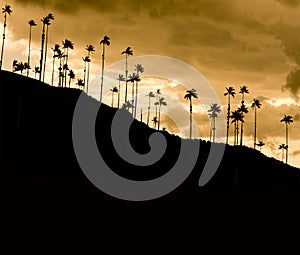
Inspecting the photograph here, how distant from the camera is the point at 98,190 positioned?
56.1 m

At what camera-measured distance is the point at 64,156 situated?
240 feet

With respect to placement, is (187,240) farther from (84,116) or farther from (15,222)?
(84,116)

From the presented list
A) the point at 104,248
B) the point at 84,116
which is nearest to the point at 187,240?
the point at 104,248

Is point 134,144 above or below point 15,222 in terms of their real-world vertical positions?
above

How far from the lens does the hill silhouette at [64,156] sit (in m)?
54.6

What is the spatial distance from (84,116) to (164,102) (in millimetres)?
71799

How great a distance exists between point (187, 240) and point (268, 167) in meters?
107

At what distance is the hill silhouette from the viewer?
179 ft

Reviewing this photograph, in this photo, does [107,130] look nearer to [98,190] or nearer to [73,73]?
[98,190]

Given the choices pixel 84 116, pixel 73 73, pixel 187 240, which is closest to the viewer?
pixel 187 240

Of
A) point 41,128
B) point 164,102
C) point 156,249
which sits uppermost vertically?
point 164,102

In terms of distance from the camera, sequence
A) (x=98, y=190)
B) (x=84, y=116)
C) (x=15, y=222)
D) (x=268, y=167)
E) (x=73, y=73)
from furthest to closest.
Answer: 1. (x=73, y=73)
2. (x=268, y=167)
3. (x=84, y=116)
4. (x=98, y=190)
5. (x=15, y=222)

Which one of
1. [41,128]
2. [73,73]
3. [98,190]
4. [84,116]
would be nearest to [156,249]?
[98,190]

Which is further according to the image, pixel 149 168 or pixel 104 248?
pixel 149 168
